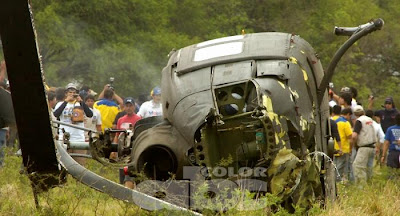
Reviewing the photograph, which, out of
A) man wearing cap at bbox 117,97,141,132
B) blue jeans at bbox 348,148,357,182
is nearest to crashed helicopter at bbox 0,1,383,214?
man wearing cap at bbox 117,97,141,132

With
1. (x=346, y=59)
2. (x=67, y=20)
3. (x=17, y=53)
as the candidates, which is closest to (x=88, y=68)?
(x=67, y=20)

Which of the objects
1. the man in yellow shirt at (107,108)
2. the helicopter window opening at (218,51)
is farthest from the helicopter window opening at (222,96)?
the man in yellow shirt at (107,108)

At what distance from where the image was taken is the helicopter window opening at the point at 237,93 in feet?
39.9

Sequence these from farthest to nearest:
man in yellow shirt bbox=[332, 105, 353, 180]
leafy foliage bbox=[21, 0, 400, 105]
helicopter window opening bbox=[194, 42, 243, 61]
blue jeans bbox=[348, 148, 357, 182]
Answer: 1. leafy foliage bbox=[21, 0, 400, 105]
2. man in yellow shirt bbox=[332, 105, 353, 180]
3. blue jeans bbox=[348, 148, 357, 182]
4. helicopter window opening bbox=[194, 42, 243, 61]

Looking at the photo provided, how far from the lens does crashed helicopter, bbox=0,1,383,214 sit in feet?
34.1

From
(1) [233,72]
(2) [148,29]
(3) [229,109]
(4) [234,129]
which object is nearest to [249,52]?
(1) [233,72]

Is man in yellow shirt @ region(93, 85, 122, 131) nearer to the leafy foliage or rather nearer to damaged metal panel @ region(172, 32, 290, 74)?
the leafy foliage

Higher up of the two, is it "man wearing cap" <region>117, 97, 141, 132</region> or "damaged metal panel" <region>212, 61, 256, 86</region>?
"damaged metal panel" <region>212, 61, 256, 86</region>

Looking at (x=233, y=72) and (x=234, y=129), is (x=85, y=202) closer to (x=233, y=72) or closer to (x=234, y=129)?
(x=234, y=129)

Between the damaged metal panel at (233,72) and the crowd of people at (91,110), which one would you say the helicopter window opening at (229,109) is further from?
the crowd of people at (91,110)

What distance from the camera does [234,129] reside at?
11.9 m

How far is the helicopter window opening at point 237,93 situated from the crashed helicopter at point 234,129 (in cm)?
1

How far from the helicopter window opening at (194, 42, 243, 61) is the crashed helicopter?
14mm

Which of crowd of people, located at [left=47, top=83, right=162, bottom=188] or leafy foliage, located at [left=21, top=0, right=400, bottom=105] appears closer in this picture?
crowd of people, located at [left=47, top=83, right=162, bottom=188]
